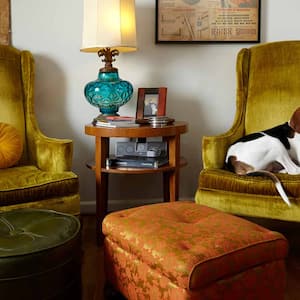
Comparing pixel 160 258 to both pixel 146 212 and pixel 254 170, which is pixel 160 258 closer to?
pixel 146 212

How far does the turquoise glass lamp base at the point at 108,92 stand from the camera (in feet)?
8.32

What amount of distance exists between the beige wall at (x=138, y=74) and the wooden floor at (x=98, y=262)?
1.64 ft

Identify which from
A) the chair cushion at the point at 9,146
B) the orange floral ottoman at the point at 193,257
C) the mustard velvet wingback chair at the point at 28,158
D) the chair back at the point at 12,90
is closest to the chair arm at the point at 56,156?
the mustard velvet wingback chair at the point at 28,158

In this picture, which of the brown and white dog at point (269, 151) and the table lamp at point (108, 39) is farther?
the table lamp at point (108, 39)

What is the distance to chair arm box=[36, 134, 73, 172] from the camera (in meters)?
2.28

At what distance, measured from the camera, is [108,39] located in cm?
241

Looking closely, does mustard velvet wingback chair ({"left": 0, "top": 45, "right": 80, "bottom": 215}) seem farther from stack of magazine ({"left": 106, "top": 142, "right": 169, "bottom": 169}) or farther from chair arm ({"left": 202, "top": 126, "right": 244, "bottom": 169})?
chair arm ({"left": 202, "top": 126, "right": 244, "bottom": 169})

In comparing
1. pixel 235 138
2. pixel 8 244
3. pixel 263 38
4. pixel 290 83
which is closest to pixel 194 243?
pixel 8 244

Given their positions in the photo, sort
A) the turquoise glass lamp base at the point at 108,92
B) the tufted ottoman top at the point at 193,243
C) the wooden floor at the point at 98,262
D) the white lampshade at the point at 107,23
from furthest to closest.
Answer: the turquoise glass lamp base at the point at 108,92, the white lampshade at the point at 107,23, the wooden floor at the point at 98,262, the tufted ottoman top at the point at 193,243

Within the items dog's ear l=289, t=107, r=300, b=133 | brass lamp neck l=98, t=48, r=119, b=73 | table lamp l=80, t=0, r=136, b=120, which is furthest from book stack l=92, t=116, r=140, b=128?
dog's ear l=289, t=107, r=300, b=133

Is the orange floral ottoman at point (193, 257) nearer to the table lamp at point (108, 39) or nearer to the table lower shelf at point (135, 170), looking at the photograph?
the table lower shelf at point (135, 170)

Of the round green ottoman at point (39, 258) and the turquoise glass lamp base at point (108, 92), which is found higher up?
the turquoise glass lamp base at point (108, 92)

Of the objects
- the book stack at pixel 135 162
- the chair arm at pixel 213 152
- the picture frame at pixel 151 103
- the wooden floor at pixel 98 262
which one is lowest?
the wooden floor at pixel 98 262

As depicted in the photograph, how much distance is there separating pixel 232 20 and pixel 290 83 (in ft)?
2.05
